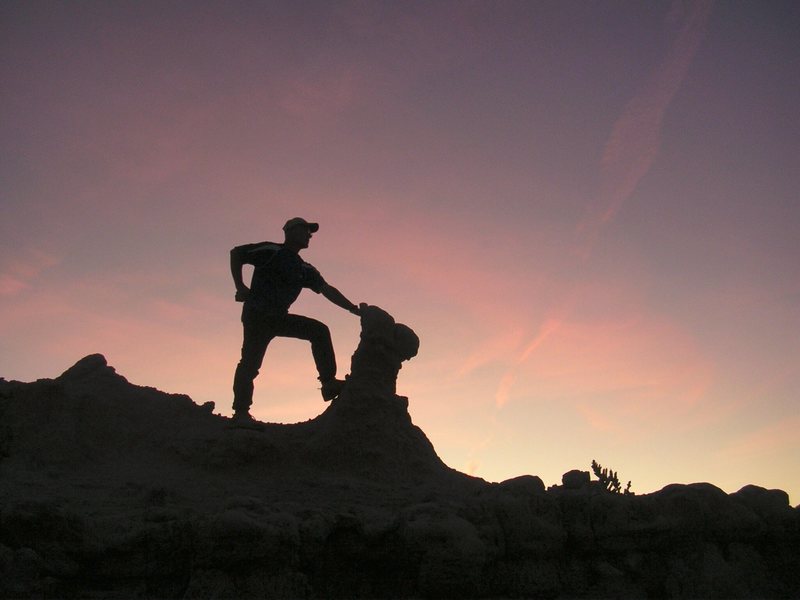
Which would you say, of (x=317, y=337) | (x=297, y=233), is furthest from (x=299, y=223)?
(x=317, y=337)

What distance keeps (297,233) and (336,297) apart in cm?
81

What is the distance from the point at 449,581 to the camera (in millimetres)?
4852

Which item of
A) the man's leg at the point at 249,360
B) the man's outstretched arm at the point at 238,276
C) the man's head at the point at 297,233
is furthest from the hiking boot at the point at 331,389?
the man's head at the point at 297,233

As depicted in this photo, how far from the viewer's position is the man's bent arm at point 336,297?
7.74 meters

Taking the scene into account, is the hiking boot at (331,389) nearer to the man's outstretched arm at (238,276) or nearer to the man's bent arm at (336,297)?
the man's bent arm at (336,297)

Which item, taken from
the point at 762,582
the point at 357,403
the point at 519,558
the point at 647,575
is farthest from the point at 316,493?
the point at 762,582

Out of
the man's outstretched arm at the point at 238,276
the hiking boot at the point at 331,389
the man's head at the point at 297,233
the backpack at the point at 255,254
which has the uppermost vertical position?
the man's head at the point at 297,233

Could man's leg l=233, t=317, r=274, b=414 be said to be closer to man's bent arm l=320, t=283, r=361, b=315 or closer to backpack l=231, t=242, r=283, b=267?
backpack l=231, t=242, r=283, b=267

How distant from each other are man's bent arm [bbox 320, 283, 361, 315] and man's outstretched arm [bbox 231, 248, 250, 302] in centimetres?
87

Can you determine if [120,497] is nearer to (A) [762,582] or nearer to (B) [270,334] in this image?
(B) [270,334]

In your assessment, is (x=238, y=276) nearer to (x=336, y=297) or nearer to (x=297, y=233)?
(x=297, y=233)

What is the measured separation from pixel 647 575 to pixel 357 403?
9.52 ft

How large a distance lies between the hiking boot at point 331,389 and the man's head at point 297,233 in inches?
59.0

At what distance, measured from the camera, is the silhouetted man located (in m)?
7.18
